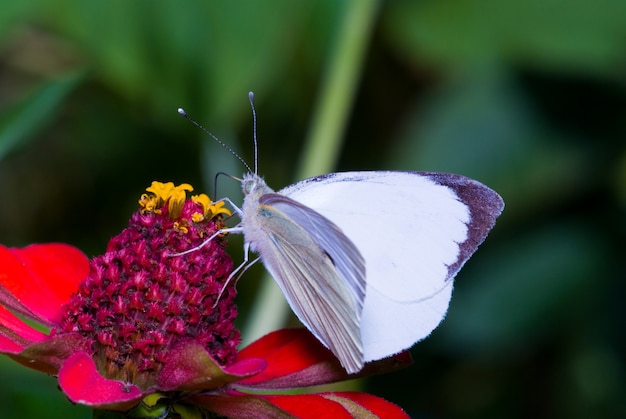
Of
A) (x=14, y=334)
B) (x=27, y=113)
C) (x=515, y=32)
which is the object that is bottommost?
(x=14, y=334)

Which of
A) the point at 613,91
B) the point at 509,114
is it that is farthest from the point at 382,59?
the point at 613,91

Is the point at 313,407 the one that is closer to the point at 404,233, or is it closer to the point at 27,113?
the point at 404,233

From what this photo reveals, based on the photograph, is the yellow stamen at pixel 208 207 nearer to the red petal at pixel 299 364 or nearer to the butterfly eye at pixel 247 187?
the butterfly eye at pixel 247 187

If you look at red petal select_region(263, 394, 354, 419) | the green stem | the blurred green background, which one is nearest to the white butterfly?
red petal select_region(263, 394, 354, 419)

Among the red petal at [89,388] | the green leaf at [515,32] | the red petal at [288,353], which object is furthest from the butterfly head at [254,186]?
the green leaf at [515,32]

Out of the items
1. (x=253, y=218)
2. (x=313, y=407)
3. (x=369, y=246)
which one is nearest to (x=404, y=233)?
(x=369, y=246)

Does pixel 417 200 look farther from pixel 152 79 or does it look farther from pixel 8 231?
pixel 8 231

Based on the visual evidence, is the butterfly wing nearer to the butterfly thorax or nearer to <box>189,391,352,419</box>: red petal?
the butterfly thorax
